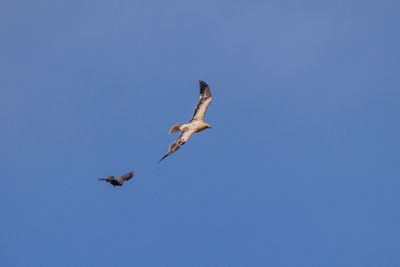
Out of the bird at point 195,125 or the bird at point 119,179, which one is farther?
the bird at point 195,125

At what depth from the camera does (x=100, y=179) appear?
49469 millimetres

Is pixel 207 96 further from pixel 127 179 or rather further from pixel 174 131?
pixel 127 179

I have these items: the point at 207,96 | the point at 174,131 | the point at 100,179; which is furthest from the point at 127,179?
the point at 207,96

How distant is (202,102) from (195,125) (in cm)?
397

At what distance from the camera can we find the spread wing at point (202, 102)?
6177 cm

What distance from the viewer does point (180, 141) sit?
56.4m

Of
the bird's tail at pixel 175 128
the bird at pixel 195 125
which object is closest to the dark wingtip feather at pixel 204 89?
the bird at pixel 195 125

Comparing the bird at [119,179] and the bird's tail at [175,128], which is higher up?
the bird's tail at [175,128]

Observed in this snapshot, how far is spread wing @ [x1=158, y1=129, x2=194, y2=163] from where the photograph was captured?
179 feet

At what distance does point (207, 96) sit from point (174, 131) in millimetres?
6761

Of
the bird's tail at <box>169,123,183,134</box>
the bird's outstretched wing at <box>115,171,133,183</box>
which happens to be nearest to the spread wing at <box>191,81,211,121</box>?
the bird's tail at <box>169,123,183,134</box>

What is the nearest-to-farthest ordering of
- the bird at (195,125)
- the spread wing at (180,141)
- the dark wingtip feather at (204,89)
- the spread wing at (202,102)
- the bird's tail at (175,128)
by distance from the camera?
1. the spread wing at (180,141)
2. the bird at (195,125)
3. the bird's tail at (175,128)
4. the spread wing at (202,102)
5. the dark wingtip feather at (204,89)

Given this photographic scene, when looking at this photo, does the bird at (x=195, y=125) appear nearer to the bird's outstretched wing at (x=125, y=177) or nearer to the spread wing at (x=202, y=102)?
the spread wing at (x=202, y=102)

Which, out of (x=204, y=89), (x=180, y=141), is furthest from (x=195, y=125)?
(x=204, y=89)
